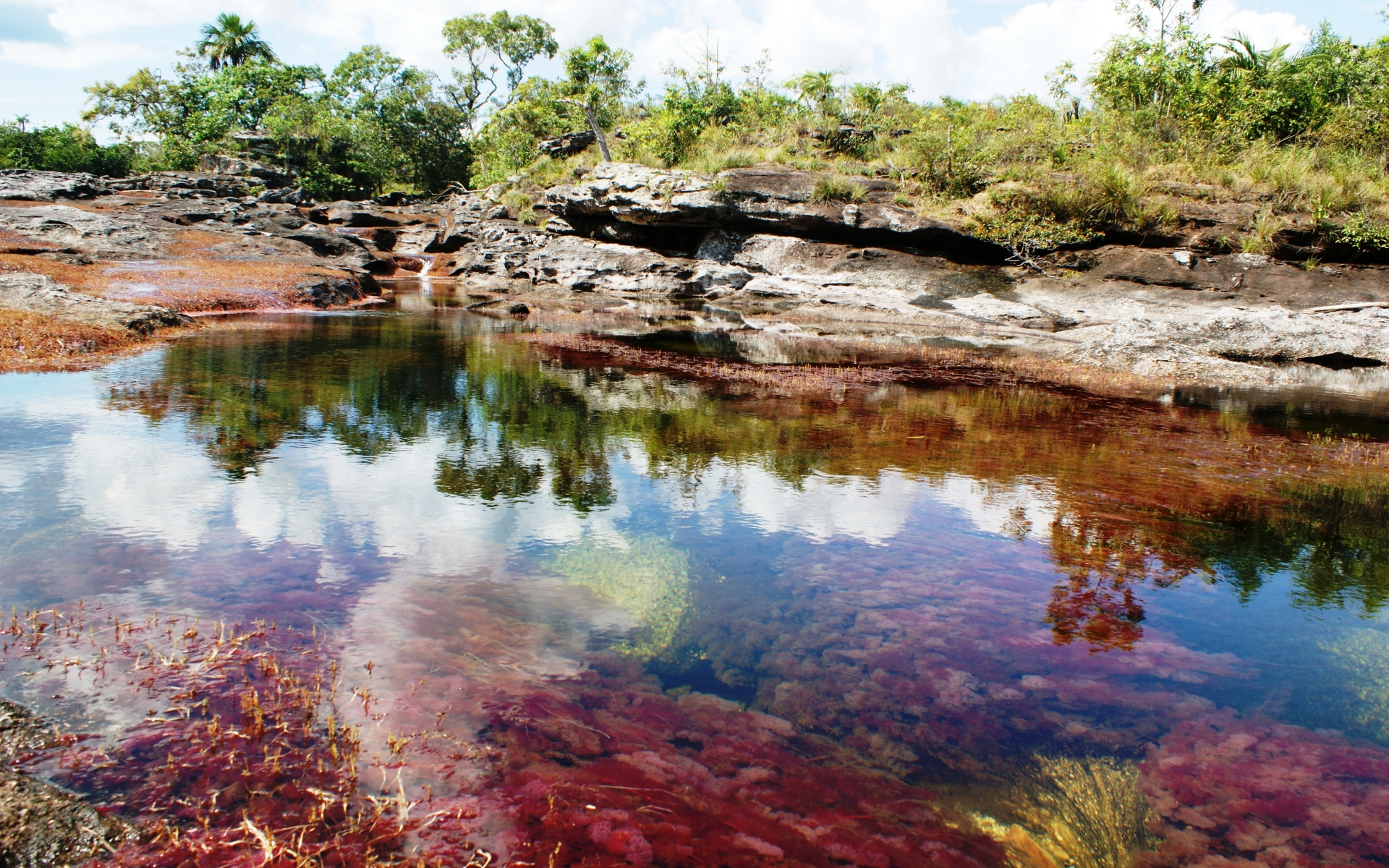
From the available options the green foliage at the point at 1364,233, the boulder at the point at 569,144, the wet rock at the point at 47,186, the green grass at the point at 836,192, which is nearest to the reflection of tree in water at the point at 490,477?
the green grass at the point at 836,192

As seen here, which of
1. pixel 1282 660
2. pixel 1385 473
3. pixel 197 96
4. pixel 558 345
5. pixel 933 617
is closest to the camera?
pixel 1282 660

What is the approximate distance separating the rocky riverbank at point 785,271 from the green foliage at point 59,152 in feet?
62.9

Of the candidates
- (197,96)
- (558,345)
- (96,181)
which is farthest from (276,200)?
(558,345)

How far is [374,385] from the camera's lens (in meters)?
12.0

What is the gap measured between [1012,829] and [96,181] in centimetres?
5829

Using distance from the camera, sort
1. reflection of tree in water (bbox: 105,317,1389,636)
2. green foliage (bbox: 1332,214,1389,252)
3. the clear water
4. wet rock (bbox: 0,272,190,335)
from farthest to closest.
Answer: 1. green foliage (bbox: 1332,214,1389,252)
2. wet rock (bbox: 0,272,190,335)
3. reflection of tree in water (bbox: 105,317,1389,636)
4. the clear water

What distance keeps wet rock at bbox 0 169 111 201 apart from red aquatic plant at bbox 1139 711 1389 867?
51621 mm

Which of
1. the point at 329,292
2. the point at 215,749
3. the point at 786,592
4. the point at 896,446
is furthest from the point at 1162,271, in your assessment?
the point at 329,292

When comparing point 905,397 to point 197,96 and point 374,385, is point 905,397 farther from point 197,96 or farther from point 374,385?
point 197,96

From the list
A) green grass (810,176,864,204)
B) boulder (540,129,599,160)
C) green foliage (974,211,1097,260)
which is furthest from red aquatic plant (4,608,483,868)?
boulder (540,129,599,160)

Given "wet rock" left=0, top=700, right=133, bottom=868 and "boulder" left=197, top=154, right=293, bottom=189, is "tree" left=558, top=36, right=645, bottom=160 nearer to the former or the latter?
"boulder" left=197, top=154, right=293, bottom=189

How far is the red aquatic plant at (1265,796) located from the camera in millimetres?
3201

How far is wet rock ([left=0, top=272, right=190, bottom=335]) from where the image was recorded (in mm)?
15531

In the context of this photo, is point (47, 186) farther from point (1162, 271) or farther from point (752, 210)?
point (1162, 271)
